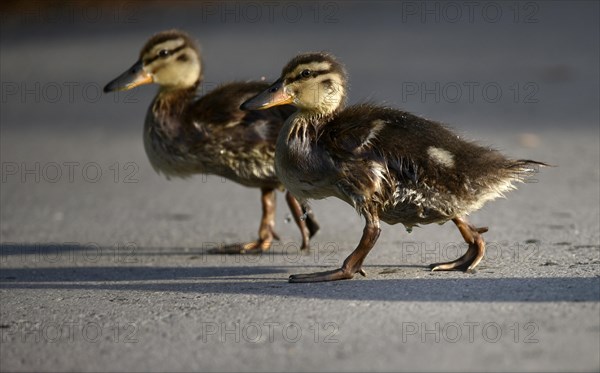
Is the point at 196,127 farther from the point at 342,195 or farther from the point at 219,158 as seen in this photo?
the point at 342,195

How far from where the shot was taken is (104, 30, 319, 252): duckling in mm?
6887

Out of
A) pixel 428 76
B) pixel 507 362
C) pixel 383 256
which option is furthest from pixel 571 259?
pixel 428 76

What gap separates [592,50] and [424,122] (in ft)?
26.6

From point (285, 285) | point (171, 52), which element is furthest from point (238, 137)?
point (285, 285)

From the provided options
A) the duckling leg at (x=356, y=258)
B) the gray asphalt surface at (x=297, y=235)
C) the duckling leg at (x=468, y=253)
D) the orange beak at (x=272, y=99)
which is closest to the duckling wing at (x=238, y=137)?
the gray asphalt surface at (x=297, y=235)

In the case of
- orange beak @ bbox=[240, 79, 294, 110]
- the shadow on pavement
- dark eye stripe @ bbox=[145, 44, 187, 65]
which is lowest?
the shadow on pavement

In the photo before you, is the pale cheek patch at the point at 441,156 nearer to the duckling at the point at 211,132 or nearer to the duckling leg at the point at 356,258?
the duckling leg at the point at 356,258

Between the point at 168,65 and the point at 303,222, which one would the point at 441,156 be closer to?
the point at 303,222

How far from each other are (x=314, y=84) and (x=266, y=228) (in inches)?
58.8

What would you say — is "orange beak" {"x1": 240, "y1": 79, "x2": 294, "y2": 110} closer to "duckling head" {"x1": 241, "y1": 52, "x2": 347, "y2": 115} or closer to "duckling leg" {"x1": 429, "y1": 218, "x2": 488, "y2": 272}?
"duckling head" {"x1": 241, "y1": 52, "x2": 347, "y2": 115}

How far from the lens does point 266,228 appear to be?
23.3 feet

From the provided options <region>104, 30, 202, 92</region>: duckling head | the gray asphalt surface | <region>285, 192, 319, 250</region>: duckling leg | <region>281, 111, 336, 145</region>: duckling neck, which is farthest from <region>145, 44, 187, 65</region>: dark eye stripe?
<region>281, 111, 336, 145</region>: duckling neck

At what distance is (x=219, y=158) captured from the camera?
6926mm

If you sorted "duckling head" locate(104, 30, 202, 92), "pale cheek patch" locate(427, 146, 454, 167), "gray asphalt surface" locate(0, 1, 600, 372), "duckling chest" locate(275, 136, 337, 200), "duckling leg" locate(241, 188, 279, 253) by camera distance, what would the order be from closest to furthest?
"gray asphalt surface" locate(0, 1, 600, 372) < "pale cheek patch" locate(427, 146, 454, 167) < "duckling chest" locate(275, 136, 337, 200) < "duckling leg" locate(241, 188, 279, 253) < "duckling head" locate(104, 30, 202, 92)
